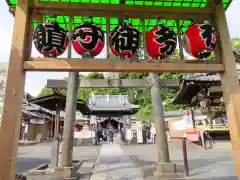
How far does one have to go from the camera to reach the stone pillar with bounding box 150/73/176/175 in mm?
6719

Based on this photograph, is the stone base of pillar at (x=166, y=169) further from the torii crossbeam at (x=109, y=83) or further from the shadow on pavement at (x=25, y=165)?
the shadow on pavement at (x=25, y=165)

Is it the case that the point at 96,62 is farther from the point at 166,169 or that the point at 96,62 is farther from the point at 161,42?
the point at 166,169

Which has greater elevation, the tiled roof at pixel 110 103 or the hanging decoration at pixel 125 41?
the tiled roof at pixel 110 103

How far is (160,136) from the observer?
274 inches

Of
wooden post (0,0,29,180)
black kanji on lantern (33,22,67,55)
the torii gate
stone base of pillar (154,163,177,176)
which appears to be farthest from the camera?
stone base of pillar (154,163,177,176)

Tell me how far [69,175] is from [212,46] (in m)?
5.65

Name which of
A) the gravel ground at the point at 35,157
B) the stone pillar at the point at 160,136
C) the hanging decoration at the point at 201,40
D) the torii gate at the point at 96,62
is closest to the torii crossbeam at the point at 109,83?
the stone pillar at the point at 160,136

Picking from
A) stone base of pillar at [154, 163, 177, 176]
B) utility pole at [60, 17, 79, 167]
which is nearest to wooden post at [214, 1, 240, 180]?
stone base of pillar at [154, 163, 177, 176]

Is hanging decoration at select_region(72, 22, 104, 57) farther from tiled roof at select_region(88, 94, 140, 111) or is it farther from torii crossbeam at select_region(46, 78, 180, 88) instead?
tiled roof at select_region(88, 94, 140, 111)

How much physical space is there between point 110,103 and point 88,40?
2192 cm

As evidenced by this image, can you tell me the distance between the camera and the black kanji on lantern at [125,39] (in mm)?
3337

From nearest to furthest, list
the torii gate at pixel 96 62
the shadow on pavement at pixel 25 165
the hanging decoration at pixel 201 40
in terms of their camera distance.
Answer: the torii gate at pixel 96 62 < the hanging decoration at pixel 201 40 < the shadow on pavement at pixel 25 165

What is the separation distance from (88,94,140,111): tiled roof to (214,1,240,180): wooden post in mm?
19209

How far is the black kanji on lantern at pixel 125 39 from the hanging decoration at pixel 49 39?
85 centimetres
